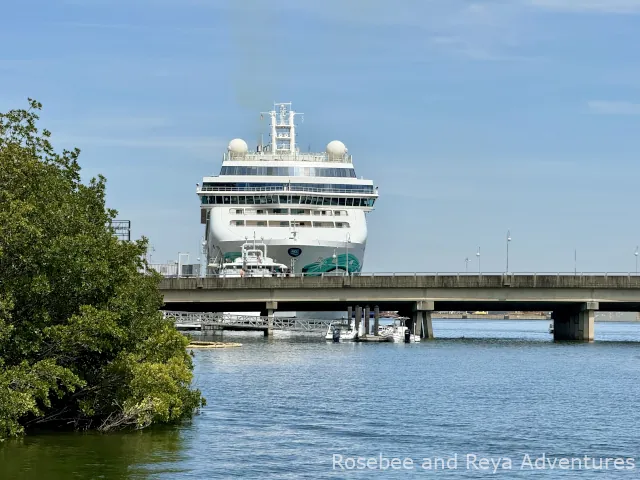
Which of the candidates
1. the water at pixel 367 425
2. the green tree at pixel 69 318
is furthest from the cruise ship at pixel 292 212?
the green tree at pixel 69 318

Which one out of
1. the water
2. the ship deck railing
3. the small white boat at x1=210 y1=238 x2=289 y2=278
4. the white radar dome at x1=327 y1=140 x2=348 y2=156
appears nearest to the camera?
the water

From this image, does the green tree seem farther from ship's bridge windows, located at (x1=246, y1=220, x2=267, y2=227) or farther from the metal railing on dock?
ship's bridge windows, located at (x1=246, y1=220, x2=267, y2=227)

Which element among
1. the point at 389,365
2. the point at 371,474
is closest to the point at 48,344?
the point at 371,474

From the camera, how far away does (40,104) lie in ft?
129

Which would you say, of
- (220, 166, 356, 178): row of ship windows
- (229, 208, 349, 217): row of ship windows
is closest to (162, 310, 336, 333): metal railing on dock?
(229, 208, 349, 217): row of ship windows

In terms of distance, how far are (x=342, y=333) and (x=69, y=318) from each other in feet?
213

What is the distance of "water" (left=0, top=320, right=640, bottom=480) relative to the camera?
34250 millimetres

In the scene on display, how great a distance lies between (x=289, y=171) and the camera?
391 ft

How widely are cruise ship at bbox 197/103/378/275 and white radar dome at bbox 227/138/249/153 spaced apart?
6046mm

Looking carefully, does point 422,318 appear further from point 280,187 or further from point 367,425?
point 367,425

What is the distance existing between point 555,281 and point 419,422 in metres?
55.1

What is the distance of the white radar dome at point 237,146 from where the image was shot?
12825 cm

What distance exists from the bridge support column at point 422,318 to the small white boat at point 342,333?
15.6 ft

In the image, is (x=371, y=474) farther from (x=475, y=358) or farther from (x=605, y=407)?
(x=475, y=358)
